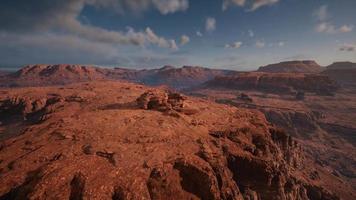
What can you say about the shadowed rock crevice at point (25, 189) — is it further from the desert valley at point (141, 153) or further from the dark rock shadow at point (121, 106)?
the dark rock shadow at point (121, 106)

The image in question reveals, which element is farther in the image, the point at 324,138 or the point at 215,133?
the point at 324,138

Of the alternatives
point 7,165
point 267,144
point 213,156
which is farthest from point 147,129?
point 267,144

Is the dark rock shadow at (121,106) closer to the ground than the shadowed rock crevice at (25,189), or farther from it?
farther from it

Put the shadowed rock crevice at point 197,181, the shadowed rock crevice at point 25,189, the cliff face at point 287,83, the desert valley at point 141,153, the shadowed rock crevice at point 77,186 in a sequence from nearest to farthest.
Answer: the shadowed rock crevice at point 25,189, the shadowed rock crevice at point 77,186, the desert valley at point 141,153, the shadowed rock crevice at point 197,181, the cliff face at point 287,83

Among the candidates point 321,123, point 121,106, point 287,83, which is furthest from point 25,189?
point 287,83

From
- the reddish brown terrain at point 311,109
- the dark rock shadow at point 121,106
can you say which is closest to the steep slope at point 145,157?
the dark rock shadow at point 121,106

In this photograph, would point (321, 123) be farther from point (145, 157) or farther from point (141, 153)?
point (145, 157)

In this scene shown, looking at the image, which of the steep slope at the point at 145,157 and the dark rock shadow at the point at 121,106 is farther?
the dark rock shadow at the point at 121,106

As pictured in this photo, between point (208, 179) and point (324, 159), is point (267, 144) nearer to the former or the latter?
point (208, 179)
